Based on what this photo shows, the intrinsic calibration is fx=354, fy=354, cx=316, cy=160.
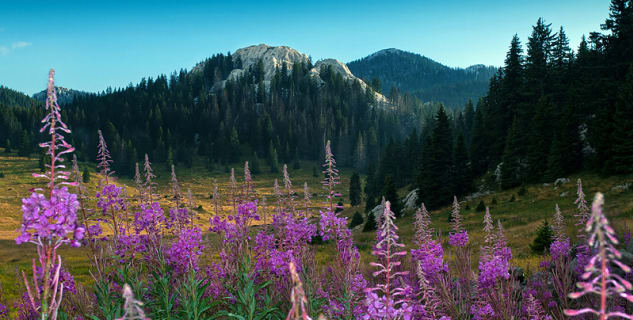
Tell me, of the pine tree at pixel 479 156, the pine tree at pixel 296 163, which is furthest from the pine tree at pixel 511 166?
the pine tree at pixel 296 163

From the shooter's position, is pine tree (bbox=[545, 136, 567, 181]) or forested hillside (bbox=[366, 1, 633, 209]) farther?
pine tree (bbox=[545, 136, 567, 181])

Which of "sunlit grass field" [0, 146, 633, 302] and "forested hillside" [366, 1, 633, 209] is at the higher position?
"forested hillside" [366, 1, 633, 209]

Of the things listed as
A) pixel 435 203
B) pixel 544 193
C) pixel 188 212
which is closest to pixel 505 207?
pixel 544 193

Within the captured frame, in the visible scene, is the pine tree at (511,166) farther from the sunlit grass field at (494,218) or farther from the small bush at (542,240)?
the small bush at (542,240)

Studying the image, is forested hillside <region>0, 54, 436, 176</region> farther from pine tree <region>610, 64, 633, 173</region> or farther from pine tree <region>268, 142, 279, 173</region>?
pine tree <region>610, 64, 633, 173</region>

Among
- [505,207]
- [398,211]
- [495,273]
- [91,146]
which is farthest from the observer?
[91,146]

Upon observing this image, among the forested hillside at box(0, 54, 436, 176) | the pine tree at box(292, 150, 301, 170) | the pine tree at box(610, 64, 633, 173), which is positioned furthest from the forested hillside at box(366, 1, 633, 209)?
the pine tree at box(292, 150, 301, 170)

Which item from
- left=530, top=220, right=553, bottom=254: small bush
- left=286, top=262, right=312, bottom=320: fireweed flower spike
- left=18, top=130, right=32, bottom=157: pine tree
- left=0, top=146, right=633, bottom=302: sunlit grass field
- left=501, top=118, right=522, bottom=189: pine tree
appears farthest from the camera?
left=18, top=130, right=32, bottom=157: pine tree

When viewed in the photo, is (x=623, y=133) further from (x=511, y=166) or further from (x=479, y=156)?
(x=479, y=156)

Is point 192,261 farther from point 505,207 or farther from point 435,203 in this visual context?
point 435,203

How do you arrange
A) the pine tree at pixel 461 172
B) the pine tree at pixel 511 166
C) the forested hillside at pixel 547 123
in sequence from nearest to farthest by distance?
the forested hillside at pixel 547 123 → the pine tree at pixel 511 166 → the pine tree at pixel 461 172

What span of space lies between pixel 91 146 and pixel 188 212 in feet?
448

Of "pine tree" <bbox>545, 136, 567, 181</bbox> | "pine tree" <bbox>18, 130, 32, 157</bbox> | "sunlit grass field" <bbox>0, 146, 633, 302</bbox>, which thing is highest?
"pine tree" <bbox>18, 130, 32, 157</bbox>

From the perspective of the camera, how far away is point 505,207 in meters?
29.7
